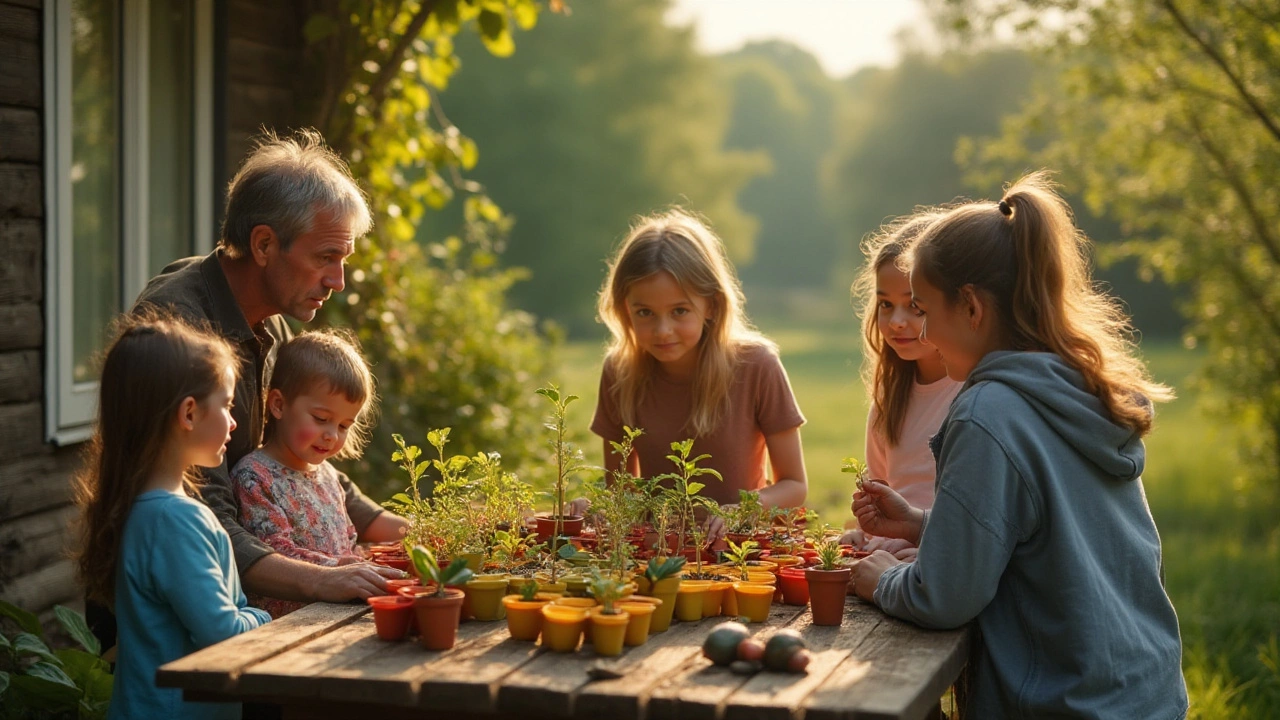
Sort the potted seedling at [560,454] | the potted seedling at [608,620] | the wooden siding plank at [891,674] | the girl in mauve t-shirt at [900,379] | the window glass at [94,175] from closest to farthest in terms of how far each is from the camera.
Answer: the wooden siding plank at [891,674] → the potted seedling at [608,620] → the potted seedling at [560,454] → the girl in mauve t-shirt at [900,379] → the window glass at [94,175]

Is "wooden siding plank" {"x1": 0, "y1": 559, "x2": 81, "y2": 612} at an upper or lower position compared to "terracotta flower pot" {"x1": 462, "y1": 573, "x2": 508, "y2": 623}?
lower

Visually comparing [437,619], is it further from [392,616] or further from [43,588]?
[43,588]

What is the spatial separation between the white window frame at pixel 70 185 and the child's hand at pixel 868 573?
7.31ft

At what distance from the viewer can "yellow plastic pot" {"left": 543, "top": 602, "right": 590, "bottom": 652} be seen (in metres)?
2.16

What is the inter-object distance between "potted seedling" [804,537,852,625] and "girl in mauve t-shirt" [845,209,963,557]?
3.32 ft

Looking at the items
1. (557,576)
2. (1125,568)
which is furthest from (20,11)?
(1125,568)

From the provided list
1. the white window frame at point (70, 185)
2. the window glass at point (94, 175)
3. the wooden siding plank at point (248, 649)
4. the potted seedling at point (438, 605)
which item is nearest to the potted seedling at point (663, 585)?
the potted seedling at point (438, 605)

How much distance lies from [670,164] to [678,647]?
121 ft

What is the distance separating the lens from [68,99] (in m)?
4.34

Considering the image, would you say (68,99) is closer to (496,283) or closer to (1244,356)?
(496,283)

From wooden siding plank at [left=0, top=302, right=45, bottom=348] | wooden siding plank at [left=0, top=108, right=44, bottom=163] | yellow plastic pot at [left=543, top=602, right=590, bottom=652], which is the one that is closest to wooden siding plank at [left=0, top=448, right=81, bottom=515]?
wooden siding plank at [left=0, top=302, right=45, bottom=348]

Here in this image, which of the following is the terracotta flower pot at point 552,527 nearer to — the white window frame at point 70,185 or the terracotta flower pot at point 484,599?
the terracotta flower pot at point 484,599

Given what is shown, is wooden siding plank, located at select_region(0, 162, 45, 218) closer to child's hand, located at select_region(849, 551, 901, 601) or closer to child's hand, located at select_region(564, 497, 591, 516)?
child's hand, located at select_region(564, 497, 591, 516)

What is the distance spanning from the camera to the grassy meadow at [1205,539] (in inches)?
197
